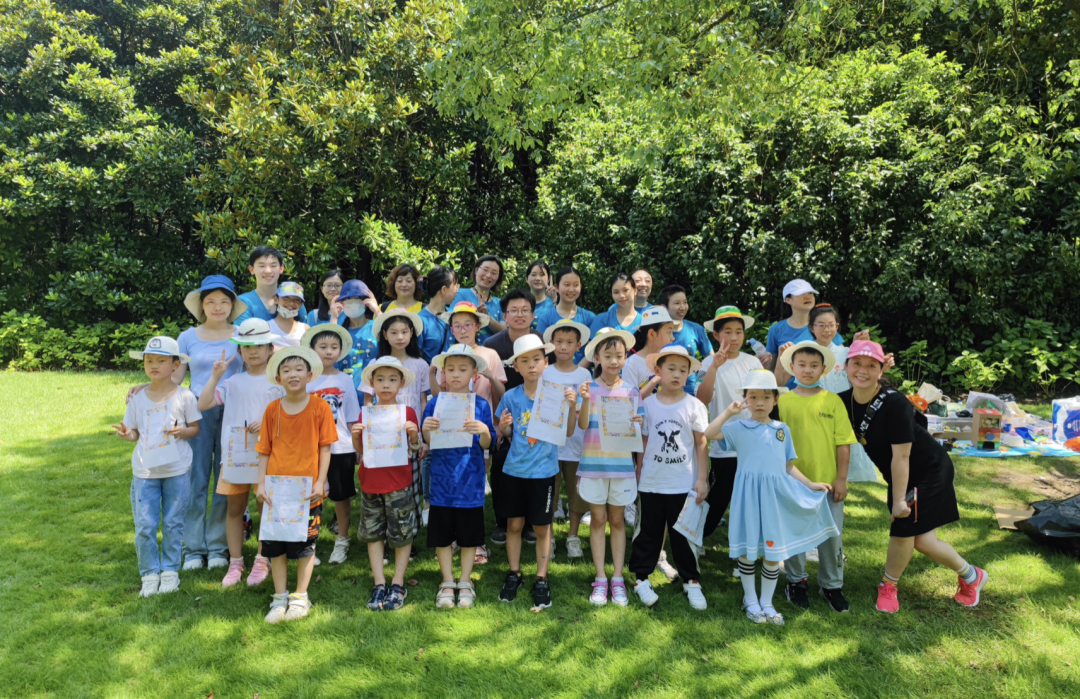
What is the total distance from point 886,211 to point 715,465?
716cm

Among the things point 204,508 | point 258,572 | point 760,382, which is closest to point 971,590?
point 760,382

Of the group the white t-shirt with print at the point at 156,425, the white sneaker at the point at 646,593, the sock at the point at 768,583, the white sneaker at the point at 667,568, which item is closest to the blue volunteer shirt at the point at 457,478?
the white sneaker at the point at 646,593

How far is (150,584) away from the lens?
4.37m

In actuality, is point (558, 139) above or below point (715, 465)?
above

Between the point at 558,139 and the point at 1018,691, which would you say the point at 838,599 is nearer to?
the point at 1018,691

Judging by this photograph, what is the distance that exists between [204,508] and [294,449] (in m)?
1.31

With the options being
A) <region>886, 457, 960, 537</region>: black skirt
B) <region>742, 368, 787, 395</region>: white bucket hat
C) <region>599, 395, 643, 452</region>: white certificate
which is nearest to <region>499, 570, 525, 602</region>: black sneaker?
<region>599, 395, 643, 452</region>: white certificate

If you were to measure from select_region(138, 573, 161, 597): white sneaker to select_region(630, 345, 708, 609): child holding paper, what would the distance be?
Result: 3.34m

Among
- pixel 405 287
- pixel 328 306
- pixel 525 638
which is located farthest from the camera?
pixel 328 306

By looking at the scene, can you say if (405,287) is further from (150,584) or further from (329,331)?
(150,584)

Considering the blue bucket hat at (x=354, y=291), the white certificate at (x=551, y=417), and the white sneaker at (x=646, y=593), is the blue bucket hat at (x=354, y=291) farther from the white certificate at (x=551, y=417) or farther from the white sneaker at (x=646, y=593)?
the white sneaker at (x=646, y=593)

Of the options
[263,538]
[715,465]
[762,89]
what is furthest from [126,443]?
[762,89]

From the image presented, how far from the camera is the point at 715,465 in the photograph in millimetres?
4695

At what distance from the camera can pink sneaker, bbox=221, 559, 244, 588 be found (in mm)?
4465
